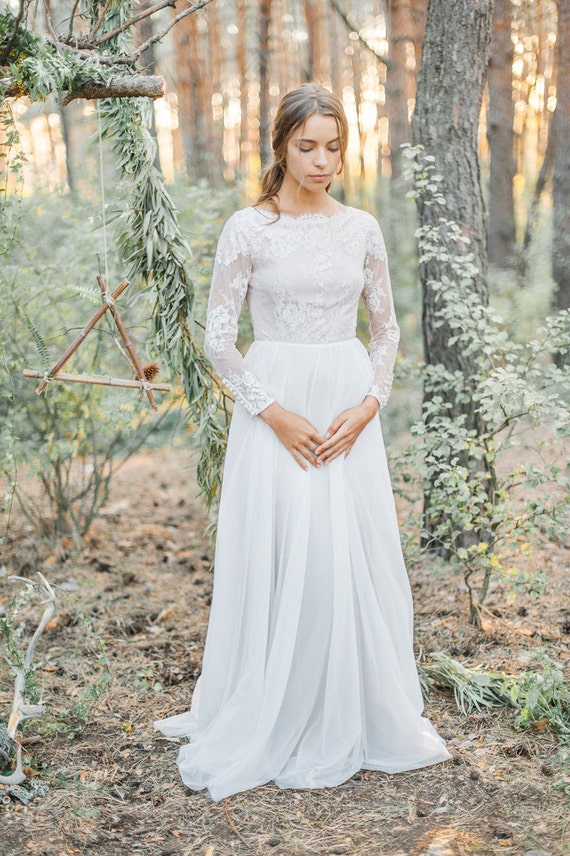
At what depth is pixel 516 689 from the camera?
10.6 feet

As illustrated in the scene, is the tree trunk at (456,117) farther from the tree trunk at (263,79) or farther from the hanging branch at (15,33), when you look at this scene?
the tree trunk at (263,79)

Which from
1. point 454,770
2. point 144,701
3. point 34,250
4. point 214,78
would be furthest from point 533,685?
point 214,78

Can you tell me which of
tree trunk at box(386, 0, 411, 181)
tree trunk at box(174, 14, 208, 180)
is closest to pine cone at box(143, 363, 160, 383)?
tree trunk at box(386, 0, 411, 181)

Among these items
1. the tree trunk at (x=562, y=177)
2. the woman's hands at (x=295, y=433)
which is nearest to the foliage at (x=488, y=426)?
the woman's hands at (x=295, y=433)

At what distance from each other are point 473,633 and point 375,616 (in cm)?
126

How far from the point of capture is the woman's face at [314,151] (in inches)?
111

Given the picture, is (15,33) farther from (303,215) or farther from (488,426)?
(488,426)

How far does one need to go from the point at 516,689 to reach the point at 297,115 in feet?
7.94

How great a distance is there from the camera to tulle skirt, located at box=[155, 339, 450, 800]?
2.95 meters

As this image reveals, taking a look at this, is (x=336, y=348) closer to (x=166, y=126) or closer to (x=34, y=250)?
(x=34, y=250)

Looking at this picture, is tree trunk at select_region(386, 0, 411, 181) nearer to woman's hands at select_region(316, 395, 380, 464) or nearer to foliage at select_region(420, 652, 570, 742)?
woman's hands at select_region(316, 395, 380, 464)

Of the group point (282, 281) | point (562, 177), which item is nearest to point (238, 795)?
point (282, 281)

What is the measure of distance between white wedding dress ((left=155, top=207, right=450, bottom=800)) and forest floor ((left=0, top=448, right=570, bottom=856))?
14 cm

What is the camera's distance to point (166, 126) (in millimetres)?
19656
